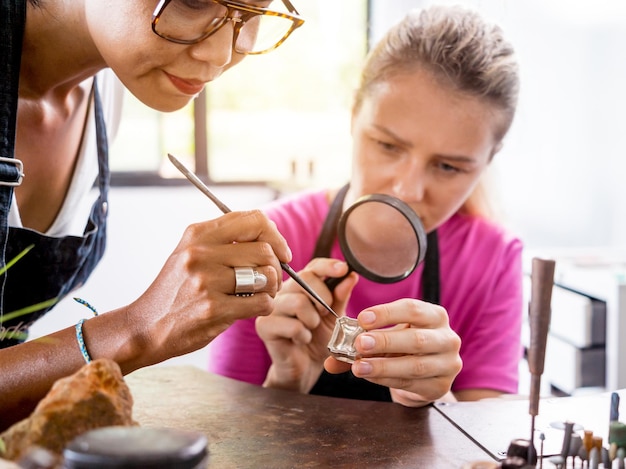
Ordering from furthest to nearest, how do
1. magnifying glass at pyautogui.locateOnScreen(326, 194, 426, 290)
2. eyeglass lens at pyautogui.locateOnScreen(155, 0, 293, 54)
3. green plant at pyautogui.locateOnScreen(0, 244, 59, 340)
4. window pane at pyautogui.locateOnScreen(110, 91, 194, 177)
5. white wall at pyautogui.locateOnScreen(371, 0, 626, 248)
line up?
1. window pane at pyautogui.locateOnScreen(110, 91, 194, 177)
2. white wall at pyautogui.locateOnScreen(371, 0, 626, 248)
3. magnifying glass at pyautogui.locateOnScreen(326, 194, 426, 290)
4. eyeglass lens at pyautogui.locateOnScreen(155, 0, 293, 54)
5. green plant at pyautogui.locateOnScreen(0, 244, 59, 340)

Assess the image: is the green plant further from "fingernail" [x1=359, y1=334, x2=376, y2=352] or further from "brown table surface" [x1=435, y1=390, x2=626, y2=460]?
"brown table surface" [x1=435, y1=390, x2=626, y2=460]

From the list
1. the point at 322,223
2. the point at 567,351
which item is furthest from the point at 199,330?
the point at 567,351

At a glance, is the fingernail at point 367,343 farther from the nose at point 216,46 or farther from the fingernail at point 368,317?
the nose at point 216,46

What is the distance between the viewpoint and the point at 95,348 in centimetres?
116

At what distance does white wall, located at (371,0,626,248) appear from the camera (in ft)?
13.7

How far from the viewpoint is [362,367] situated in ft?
4.27

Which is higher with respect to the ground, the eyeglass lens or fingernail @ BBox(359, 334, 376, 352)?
the eyeglass lens

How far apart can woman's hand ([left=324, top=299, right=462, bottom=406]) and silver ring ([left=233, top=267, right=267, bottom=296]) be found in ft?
0.77

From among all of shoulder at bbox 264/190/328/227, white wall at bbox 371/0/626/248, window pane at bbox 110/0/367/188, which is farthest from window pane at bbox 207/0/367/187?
shoulder at bbox 264/190/328/227

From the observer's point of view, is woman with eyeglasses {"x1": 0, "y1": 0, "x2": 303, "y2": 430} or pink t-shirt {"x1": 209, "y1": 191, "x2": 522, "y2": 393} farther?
pink t-shirt {"x1": 209, "y1": 191, "x2": 522, "y2": 393}

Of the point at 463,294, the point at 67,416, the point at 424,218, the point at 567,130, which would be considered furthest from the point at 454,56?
the point at 567,130

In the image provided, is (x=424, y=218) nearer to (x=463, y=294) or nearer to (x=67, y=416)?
(x=463, y=294)

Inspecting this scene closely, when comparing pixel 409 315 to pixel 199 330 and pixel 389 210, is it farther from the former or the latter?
pixel 199 330

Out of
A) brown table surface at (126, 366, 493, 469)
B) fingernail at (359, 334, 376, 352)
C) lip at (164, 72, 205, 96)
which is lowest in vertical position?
brown table surface at (126, 366, 493, 469)
